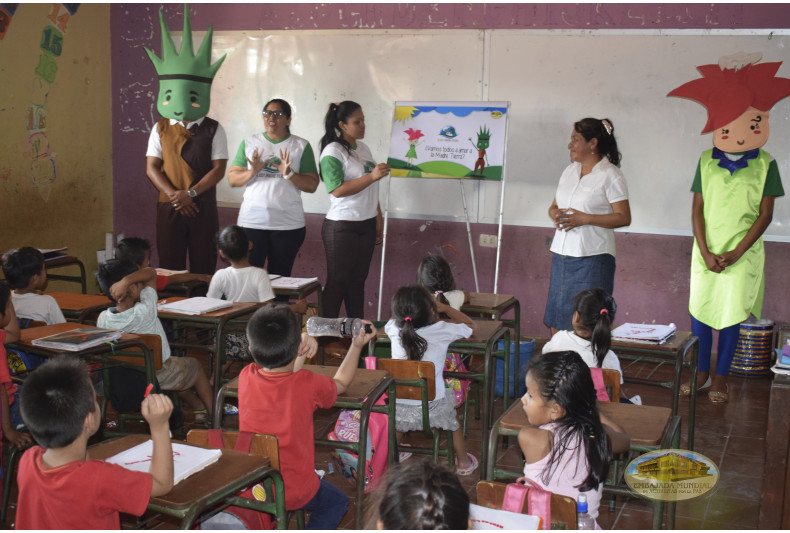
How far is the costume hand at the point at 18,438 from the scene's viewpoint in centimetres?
276

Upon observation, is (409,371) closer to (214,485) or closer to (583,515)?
(583,515)

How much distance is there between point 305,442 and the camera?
7.30 feet

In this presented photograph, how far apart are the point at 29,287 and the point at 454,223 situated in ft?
9.66

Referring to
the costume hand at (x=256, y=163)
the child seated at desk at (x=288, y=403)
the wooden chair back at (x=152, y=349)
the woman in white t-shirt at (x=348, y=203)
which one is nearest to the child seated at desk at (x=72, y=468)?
the child seated at desk at (x=288, y=403)

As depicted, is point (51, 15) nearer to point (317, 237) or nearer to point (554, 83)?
point (317, 237)

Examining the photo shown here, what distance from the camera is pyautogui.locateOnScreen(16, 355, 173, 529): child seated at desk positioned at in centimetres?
164

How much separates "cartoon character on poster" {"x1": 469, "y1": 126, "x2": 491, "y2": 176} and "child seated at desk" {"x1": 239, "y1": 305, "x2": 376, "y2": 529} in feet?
9.87

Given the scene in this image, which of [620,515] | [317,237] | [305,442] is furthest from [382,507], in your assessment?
[317,237]

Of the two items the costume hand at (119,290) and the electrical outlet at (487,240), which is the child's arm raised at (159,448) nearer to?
the costume hand at (119,290)

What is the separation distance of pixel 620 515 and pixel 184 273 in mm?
2488

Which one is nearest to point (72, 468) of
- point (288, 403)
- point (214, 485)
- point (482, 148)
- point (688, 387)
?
point (214, 485)

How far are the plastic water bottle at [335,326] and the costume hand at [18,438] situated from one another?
42.8 inches

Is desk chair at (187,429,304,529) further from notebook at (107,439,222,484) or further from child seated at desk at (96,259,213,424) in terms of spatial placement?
child seated at desk at (96,259,213,424)

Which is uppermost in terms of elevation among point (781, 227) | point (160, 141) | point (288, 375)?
point (160, 141)
